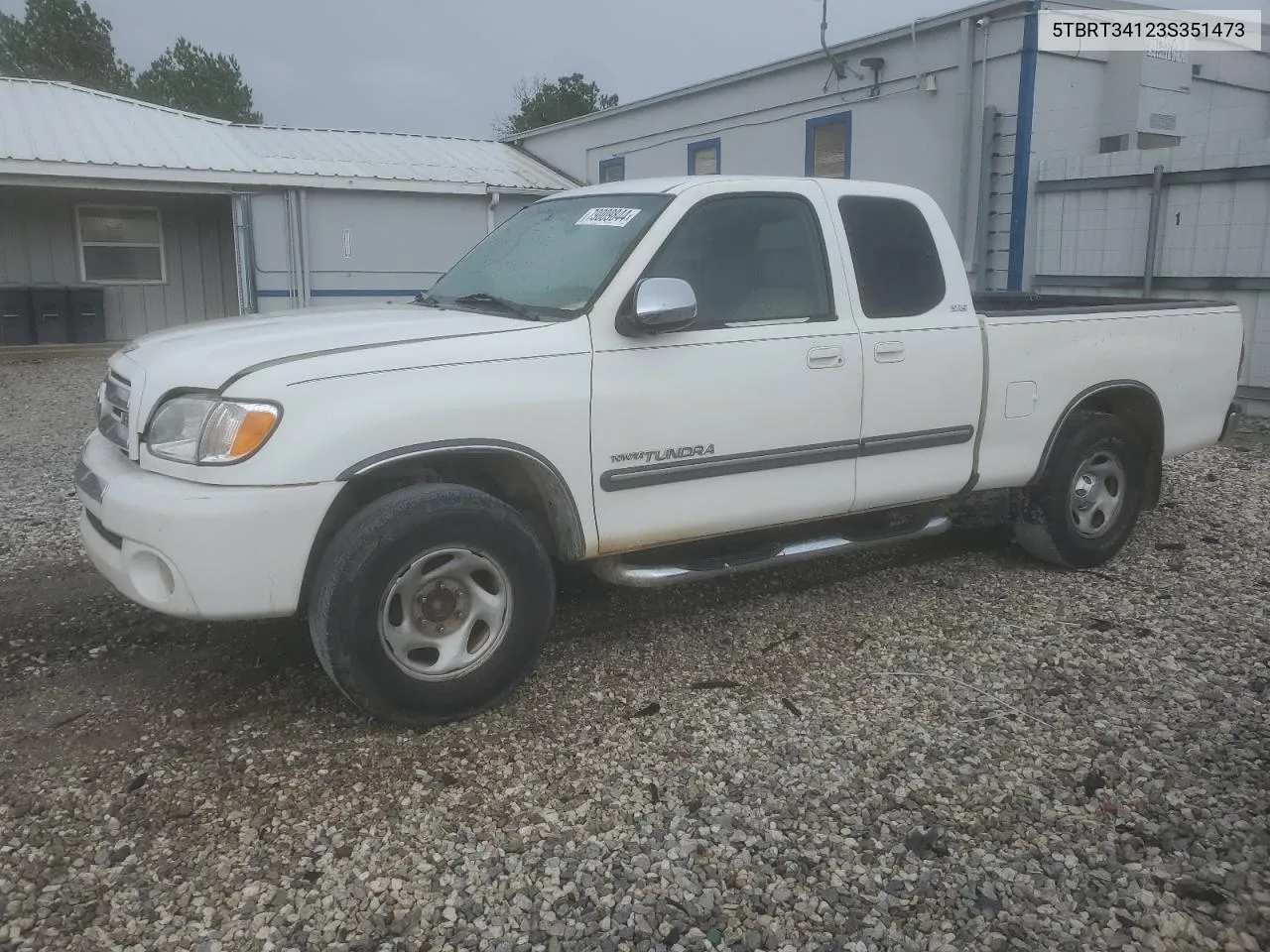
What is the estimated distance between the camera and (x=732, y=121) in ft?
54.1

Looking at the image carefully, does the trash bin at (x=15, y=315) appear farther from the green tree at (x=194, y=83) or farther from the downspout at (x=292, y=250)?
the green tree at (x=194, y=83)

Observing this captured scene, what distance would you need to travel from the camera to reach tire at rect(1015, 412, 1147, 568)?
5.23 metres

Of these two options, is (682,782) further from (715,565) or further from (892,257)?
(892,257)

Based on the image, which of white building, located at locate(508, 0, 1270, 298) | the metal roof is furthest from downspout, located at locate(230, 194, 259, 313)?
white building, located at locate(508, 0, 1270, 298)

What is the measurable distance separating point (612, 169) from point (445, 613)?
1760 centimetres

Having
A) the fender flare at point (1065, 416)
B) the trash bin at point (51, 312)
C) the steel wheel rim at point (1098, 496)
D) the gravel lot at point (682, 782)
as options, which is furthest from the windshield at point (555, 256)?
the trash bin at point (51, 312)

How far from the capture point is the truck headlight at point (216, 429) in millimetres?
3252

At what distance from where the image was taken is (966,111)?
12.5 meters

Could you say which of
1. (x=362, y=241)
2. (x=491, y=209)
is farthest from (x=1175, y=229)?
(x=362, y=241)

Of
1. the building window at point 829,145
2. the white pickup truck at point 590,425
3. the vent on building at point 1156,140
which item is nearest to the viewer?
the white pickup truck at point 590,425

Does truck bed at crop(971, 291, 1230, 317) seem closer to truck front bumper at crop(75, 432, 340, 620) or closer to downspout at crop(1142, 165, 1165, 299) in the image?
truck front bumper at crop(75, 432, 340, 620)

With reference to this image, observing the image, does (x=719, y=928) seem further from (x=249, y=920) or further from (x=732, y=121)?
(x=732, y=121)

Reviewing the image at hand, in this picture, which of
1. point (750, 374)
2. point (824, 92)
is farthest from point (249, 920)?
point (824, 92)

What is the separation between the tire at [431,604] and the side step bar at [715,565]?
341 millimetres
